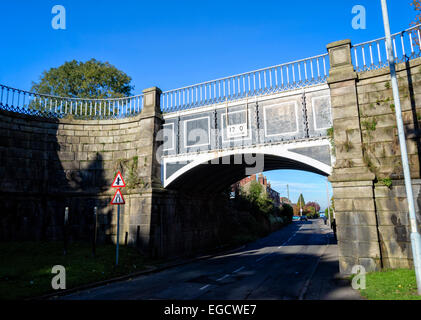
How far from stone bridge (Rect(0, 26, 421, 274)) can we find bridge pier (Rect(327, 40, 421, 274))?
3cm

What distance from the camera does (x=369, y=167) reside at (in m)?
10.5

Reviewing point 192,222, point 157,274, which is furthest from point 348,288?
point 192,222

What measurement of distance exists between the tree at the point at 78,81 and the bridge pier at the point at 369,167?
2279cm

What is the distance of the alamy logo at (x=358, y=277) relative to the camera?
828 centimetres

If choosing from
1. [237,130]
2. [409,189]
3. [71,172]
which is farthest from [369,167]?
[71,172]

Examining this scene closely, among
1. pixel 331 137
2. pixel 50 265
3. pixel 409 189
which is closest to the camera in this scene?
pixel 409 189

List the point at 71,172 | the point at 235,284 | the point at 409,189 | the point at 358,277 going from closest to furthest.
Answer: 1. the point at 409,189
2. the point at 358,277
3. the point at 235,284
4. the point at 71,172

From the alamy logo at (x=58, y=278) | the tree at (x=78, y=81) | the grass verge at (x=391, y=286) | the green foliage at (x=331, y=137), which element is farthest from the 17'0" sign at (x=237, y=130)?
the tree at (x=78, y=81)

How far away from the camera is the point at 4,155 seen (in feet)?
46.0

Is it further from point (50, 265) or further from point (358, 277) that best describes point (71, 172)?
point (358, 277)

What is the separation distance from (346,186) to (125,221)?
10947 millimetres

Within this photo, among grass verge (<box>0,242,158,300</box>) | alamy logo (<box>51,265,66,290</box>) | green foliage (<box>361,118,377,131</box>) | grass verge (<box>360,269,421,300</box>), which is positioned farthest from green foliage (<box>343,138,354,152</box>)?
alamy logo (<box>51,265,66,290</box>)

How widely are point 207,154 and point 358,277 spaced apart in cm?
842

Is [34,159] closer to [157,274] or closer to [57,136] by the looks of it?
[57,136]
